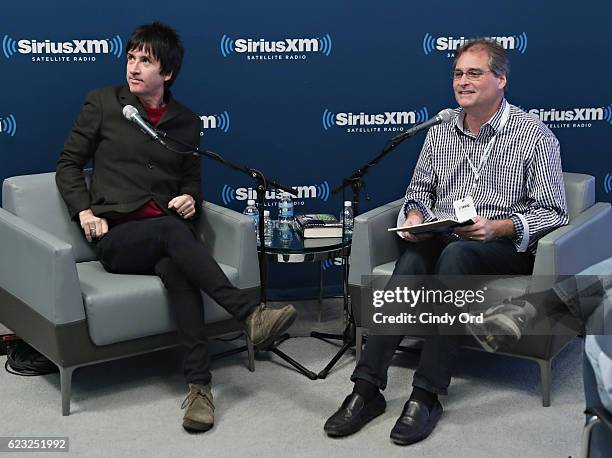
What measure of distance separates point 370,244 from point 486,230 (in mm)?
473

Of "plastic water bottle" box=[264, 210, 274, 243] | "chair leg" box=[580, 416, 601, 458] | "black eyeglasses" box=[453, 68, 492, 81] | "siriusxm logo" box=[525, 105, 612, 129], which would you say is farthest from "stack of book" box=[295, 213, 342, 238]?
"chair leg" box=[580, 416, 601, 458]

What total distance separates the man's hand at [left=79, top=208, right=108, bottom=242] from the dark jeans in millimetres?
1116

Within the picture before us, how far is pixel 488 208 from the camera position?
3.60 metres

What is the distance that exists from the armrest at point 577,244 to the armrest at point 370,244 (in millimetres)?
619

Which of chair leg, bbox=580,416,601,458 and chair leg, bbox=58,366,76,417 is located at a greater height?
chair leg, bbox=580,416,601,458

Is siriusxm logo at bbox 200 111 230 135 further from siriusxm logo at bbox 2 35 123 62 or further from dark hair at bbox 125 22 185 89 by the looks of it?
dark hair at bbox 125 22 185 89

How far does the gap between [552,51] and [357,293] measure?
5.56ft

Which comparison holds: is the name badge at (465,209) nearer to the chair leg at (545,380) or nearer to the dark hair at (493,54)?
the dark hair at (493,54)

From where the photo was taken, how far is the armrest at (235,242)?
3.62m

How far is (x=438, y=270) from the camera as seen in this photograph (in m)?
3.40

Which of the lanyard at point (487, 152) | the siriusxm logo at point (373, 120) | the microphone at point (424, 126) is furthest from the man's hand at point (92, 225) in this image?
the lanyard at point (487, 152)

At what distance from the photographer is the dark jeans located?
3.23 m

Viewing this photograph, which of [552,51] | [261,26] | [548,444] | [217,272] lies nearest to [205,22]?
[261,26]

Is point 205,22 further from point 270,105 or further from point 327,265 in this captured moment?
point 327,265
